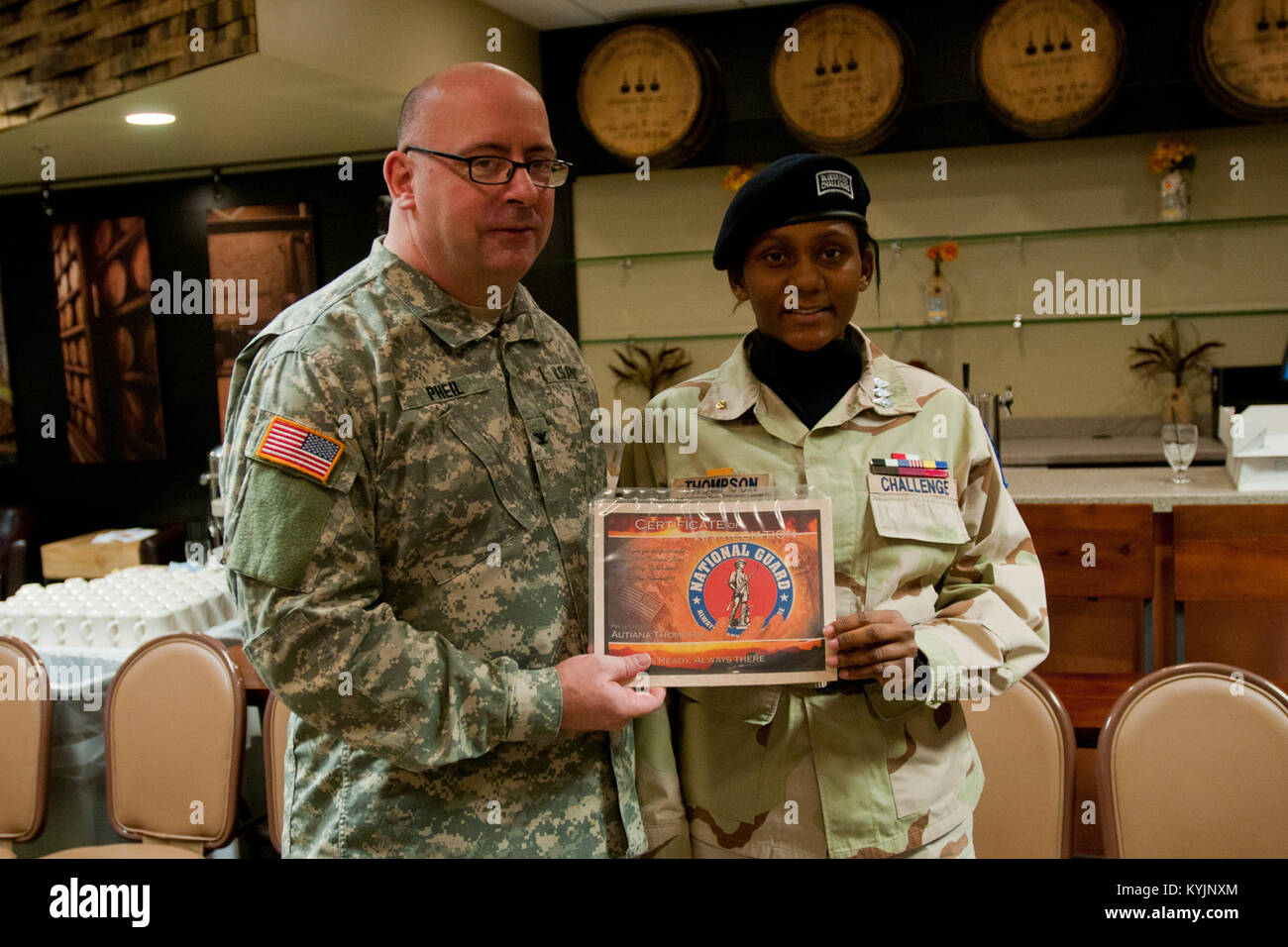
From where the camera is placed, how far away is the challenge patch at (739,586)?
1.34 metres

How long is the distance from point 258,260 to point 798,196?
16.4 feet

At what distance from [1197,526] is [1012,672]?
2142 millimetres

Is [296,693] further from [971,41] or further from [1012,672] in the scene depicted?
[971,41]

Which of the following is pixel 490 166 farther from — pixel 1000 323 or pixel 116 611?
pixel 1000 323

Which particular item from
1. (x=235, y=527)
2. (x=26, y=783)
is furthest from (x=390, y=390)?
(x=26, y=783)

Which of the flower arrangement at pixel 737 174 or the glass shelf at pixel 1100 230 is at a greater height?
the flower arrangement at pixel 737 174

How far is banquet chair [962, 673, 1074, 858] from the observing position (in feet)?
7.04

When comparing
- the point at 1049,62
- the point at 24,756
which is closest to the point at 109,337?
the point at 24,756

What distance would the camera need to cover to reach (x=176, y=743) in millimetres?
2676

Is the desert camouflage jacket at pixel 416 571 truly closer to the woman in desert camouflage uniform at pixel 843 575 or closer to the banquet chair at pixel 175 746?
the woman in desert camouflage uniform at pixel 843 575

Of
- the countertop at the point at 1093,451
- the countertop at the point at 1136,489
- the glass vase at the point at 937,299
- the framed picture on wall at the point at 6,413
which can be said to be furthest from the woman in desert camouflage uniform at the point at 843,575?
the framed picture on wall at the point at 6,413

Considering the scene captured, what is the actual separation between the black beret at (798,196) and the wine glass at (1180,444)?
97.8 inches

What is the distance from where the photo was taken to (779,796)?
4.81 ft

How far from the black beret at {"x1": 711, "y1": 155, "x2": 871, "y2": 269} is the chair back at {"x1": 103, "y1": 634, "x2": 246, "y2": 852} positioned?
189 centimetres
